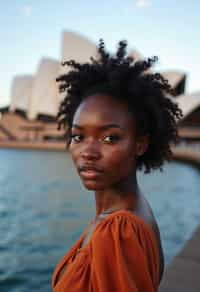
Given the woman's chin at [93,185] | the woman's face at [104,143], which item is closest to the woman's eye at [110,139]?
the woman's face at [104,143]

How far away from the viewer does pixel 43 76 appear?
3875 centimetres

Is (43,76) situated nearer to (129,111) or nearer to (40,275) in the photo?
Answer: (40,275)

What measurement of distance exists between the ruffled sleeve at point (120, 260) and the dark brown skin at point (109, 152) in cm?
11

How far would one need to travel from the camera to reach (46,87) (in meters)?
38.6

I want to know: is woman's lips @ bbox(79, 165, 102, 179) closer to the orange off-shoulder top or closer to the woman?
the woman

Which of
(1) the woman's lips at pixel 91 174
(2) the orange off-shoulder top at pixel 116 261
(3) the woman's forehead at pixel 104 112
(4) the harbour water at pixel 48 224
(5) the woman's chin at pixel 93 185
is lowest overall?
(4) the harbour water at pixel 48 224

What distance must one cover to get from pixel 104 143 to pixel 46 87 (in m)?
38.9

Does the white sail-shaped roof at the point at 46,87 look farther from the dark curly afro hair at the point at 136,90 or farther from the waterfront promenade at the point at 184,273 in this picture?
the dark curly afro hair at the point at 136,90

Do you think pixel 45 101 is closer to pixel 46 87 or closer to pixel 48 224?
pixel 46 87

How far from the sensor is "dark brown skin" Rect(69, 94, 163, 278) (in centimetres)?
80

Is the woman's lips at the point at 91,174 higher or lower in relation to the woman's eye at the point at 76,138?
lower

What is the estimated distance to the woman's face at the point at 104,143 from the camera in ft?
2.64

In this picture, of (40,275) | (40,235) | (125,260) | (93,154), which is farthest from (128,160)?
(40,235)

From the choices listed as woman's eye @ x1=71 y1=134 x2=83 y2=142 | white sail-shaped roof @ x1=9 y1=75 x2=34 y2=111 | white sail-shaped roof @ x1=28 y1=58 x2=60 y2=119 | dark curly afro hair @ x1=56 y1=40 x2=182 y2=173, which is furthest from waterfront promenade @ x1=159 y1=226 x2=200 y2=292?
white sail-shaped roof @ x1=9 y1=75 x2=34 y2=111
